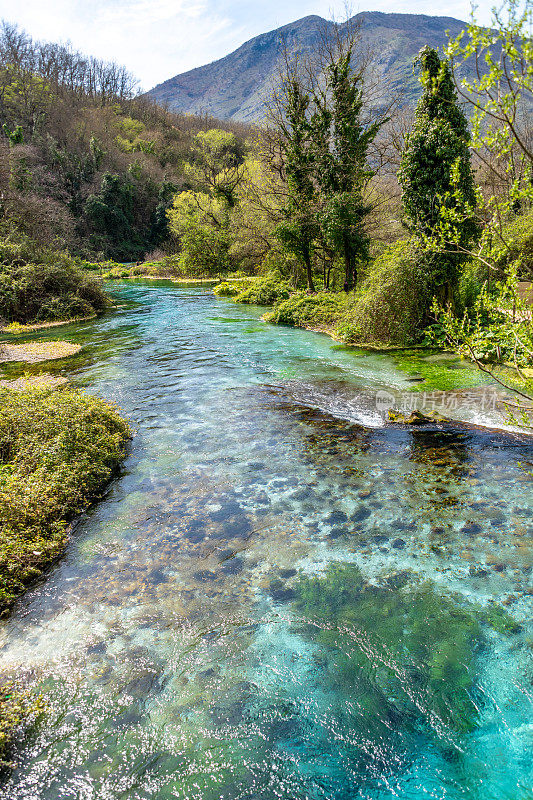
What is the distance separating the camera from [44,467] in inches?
227

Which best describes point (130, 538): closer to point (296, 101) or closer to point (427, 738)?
point (427, 738)

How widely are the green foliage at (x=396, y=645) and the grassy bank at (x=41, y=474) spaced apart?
7.74 feet

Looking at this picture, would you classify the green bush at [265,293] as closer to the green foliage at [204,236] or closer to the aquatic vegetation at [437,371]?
the aquatic vegetation at [437,371]

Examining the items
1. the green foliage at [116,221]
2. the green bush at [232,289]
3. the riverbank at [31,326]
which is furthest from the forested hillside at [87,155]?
the riverbank at [31,326]

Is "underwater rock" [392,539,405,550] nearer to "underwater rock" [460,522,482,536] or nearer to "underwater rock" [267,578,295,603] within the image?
"underwater rock" [460,522,482,536]

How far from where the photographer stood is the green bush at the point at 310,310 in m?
17.4

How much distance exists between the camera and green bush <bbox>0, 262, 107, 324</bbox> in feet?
62.6

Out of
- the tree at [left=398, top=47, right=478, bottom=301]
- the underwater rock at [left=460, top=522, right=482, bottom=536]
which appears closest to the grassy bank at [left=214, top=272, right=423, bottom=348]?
the tree at [left=398, top=47, right=478, bottom=301]

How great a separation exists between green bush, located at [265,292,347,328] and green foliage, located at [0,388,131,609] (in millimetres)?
11278

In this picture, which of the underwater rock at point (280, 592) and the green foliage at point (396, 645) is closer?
the green foliage at point (396, 645)

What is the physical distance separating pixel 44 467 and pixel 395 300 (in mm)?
10320

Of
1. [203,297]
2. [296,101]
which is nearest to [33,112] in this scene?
[203,297]

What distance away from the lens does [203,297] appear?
2839 cm

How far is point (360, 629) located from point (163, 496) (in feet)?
10.5
